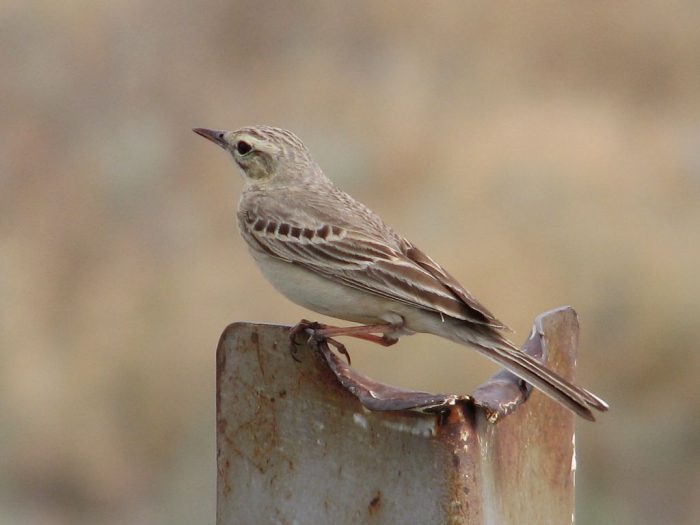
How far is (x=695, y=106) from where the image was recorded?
1636 cm

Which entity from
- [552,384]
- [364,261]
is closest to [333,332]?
[364,261]

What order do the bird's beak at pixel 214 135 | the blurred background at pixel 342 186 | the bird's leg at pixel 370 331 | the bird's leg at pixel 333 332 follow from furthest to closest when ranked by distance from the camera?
the blurred background at pixel 342 186, the bird's beak at pixel 214 135, the bird's leg at pixel 370 331, the bird's leg at pixel 333 332

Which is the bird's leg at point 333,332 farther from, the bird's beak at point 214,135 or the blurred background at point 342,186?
the blurred background at point 342,186

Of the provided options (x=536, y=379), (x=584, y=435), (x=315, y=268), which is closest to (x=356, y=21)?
(x=584, y=435)

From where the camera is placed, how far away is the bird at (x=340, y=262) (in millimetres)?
5562

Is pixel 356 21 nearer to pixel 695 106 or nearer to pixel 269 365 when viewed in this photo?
pixel 695 106

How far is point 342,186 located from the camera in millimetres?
13445

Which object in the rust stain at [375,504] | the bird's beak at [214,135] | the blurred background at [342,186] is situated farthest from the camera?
the blurred background at [342,186]

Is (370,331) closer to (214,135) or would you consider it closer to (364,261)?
(364,261)

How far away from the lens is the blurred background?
36.1 ft

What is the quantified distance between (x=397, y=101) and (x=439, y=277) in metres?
9.65

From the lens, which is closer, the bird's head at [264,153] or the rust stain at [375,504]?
the rust stain at [375,504]

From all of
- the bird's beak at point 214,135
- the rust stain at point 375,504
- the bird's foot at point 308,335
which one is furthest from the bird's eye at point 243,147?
the rust stain at point 375,504

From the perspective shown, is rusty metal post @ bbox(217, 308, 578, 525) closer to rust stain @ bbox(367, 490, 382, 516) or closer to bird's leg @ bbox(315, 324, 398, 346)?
rust stain @ bbox(367, 490, 382, 516)
